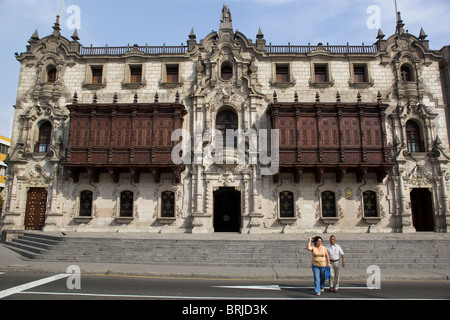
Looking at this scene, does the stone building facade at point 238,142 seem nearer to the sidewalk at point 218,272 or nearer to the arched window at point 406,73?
the arched window at point 406,73

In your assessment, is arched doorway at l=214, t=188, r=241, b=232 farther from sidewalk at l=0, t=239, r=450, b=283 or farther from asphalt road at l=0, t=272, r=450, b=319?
asphalt road at l=0, t=272, r=450, b=319

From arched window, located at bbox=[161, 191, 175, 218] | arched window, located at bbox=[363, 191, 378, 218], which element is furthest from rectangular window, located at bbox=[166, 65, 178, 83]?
arched window, located at bbox=[363, 191, 378, 218]

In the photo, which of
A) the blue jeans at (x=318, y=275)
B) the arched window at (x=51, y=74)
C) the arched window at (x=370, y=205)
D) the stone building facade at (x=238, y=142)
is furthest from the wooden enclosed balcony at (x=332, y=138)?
the arched window at (x=51, y=74)

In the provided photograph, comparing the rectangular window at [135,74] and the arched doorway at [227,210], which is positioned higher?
the rectangular window at [135,74]

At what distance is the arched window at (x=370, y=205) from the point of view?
23.1 meters

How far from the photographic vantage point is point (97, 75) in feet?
86.5

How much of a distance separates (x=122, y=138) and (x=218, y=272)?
14400mm

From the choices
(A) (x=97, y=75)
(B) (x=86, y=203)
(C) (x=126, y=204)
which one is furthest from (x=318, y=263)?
(A) (x=97, y=75)

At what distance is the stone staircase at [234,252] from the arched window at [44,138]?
10.4 m

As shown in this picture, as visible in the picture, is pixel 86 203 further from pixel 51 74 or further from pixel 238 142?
pixel 238 142

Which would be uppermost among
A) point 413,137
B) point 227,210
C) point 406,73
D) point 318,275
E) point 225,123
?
point 406,73
